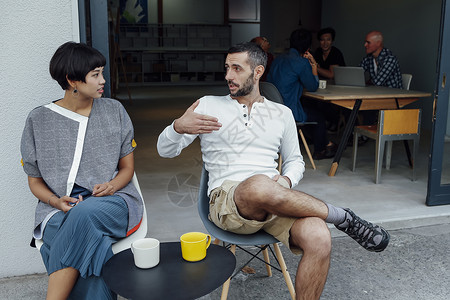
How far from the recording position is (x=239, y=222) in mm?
1924

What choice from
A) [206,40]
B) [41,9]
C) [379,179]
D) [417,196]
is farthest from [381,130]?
[206,40]

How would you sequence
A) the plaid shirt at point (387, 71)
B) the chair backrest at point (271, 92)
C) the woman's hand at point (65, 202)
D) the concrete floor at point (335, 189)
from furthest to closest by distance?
the plaid shirt at point (387, 71) → the chair backrest at point (271, 92) → the concrete floor at point (335, 189) → the woman's hand at point (65, 202)

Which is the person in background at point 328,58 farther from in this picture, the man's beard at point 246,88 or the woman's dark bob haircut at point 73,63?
the woman's dark bob haircut at point 73,63

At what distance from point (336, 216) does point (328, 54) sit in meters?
4.35

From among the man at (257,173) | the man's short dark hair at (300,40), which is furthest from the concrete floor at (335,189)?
the man's short dark hair at (300,40)

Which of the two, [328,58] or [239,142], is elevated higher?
[328,58]

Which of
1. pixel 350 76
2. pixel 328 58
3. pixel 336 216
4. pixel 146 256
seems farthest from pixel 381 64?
pixel 146 256

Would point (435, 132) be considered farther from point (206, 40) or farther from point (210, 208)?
point (206, 40)

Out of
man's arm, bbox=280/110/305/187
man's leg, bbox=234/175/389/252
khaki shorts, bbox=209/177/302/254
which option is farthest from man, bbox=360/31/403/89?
khaki shorts, bbox=209/177/302/254

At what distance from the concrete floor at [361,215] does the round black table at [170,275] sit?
0.69 meters

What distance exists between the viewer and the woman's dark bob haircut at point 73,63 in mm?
1943

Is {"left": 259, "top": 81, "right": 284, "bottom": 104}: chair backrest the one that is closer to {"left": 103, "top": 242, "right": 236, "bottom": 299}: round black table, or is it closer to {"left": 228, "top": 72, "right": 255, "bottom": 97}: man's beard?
{"left": 228, "top": 72, "right": 255, "bottom": 97}: man's beard

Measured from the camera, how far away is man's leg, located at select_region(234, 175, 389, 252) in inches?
71.6

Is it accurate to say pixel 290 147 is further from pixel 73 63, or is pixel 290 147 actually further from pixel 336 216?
pixel 73 63
